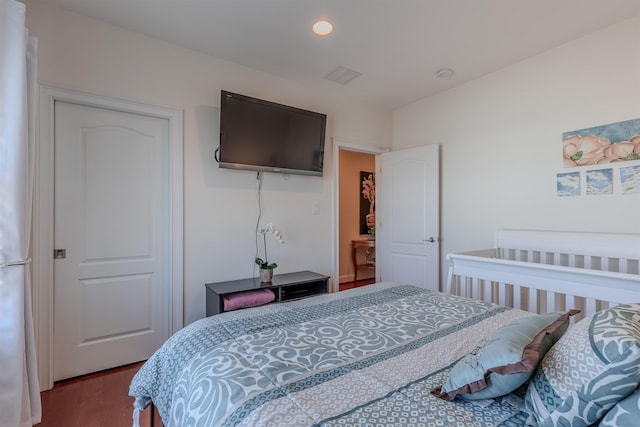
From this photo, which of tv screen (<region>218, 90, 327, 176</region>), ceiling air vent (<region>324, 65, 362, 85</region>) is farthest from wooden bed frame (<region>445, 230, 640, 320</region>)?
ceiling air vent (<region>324, 65, 362, 85</region>)

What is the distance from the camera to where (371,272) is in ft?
17.5

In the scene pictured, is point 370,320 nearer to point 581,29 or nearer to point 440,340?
point 440,340

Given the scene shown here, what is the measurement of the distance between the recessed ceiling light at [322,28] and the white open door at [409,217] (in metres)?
1.77

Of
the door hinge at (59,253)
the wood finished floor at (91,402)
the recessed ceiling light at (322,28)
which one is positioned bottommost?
the wood finished floor at (91,402)

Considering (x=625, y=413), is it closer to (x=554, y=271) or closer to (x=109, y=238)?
(x=554, y=271)

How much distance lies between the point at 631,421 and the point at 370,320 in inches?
36.6

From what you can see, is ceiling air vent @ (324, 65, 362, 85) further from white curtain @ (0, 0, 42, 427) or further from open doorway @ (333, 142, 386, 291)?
white curtain @ (0, 0, 42, 427)

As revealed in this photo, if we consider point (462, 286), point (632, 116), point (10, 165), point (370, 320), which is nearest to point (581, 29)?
point (632, 116)

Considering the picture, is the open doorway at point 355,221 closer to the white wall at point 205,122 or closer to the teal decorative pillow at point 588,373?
the white wall at point 205,122

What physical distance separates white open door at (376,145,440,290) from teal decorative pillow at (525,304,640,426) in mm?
2659

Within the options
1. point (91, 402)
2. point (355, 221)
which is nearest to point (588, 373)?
point (91, 402)

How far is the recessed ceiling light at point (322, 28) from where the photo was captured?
2259 mm

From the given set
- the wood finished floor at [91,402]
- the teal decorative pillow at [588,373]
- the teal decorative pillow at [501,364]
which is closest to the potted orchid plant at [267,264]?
the wood finished floor at [91,402]

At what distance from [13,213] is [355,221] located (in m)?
4.40
